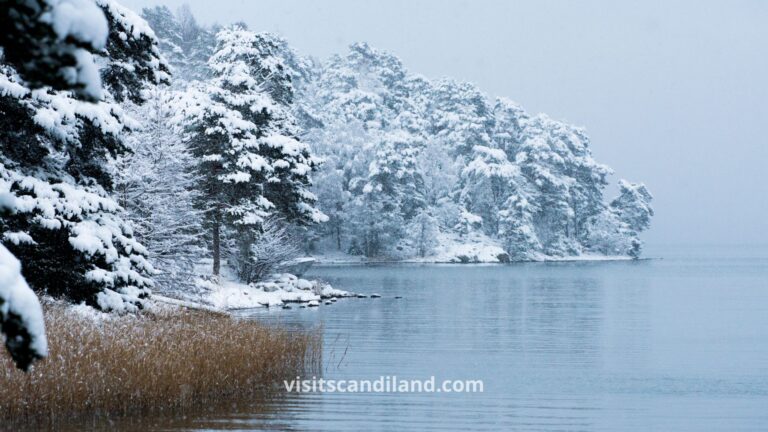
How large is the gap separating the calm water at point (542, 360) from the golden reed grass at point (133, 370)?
777mm

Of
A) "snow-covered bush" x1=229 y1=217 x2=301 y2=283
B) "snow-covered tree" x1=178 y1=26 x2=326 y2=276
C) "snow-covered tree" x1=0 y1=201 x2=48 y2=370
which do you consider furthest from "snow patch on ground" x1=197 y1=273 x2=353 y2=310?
"snow-covered tree" x1=0 y1=201 x2=48 y2=370

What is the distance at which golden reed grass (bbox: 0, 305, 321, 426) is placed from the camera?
10.9m

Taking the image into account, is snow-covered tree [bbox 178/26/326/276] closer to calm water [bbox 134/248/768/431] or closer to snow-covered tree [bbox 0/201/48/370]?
calm water [bbox 134/248/768/431]

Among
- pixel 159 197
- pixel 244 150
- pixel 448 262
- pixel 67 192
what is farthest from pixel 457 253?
pixel 67 192

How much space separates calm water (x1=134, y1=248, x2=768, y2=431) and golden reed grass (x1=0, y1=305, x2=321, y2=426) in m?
0.78

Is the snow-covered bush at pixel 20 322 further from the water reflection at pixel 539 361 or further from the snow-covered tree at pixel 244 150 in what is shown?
the snow-covered tree at pixel 244 150

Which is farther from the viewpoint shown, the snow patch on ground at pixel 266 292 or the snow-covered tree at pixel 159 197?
the snow patch on ground at pixel 266 292

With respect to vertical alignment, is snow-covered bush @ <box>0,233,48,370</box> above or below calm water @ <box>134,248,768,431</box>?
above

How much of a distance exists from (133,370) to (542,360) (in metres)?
10.1

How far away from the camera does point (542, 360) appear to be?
63.3ft

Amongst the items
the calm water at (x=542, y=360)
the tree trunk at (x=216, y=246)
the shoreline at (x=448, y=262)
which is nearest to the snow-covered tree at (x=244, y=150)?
the tree trunk at (x=216, y=246)

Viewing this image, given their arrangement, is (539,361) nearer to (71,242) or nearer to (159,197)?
(159,197)

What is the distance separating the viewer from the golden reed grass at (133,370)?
10.9 metres

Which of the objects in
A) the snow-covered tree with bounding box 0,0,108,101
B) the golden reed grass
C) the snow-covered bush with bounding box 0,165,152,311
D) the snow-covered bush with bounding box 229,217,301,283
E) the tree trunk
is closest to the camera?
the snow-covered tree with bounding box 0,0,108,101
